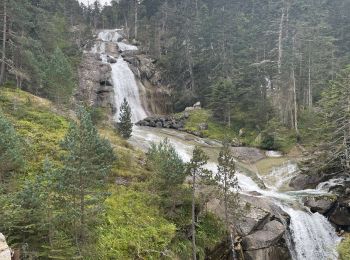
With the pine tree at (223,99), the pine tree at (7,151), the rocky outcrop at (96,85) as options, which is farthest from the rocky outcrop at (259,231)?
the rocky outcrop at (96,85)

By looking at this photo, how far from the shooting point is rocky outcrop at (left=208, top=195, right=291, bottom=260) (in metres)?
21.8

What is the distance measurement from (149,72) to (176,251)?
2206 inches

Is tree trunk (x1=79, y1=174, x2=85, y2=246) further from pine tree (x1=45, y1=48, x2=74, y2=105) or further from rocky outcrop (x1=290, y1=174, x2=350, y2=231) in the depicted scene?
pine tree (x1=45, y1=48, x2=74, y2=105)

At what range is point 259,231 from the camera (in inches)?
905

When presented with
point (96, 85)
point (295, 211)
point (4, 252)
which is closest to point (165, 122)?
point (96, 85)

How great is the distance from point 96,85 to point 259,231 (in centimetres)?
4811

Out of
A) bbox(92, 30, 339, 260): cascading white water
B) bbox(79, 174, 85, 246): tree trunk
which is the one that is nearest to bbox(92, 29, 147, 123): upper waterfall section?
bbox(92, 30, 339, 260): cascading white water

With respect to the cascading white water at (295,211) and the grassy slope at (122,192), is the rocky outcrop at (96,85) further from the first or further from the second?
the grassy slope at (122,192)

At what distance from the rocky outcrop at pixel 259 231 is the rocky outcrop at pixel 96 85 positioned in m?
40.0

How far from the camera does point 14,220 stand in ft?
44.8

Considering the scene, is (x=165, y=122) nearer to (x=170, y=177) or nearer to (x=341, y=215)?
(x=341, y=215)

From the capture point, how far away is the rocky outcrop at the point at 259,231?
71.7 feet

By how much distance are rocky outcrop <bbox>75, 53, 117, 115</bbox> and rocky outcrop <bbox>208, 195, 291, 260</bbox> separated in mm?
40041

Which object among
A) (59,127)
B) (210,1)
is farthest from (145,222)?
(210,1)
